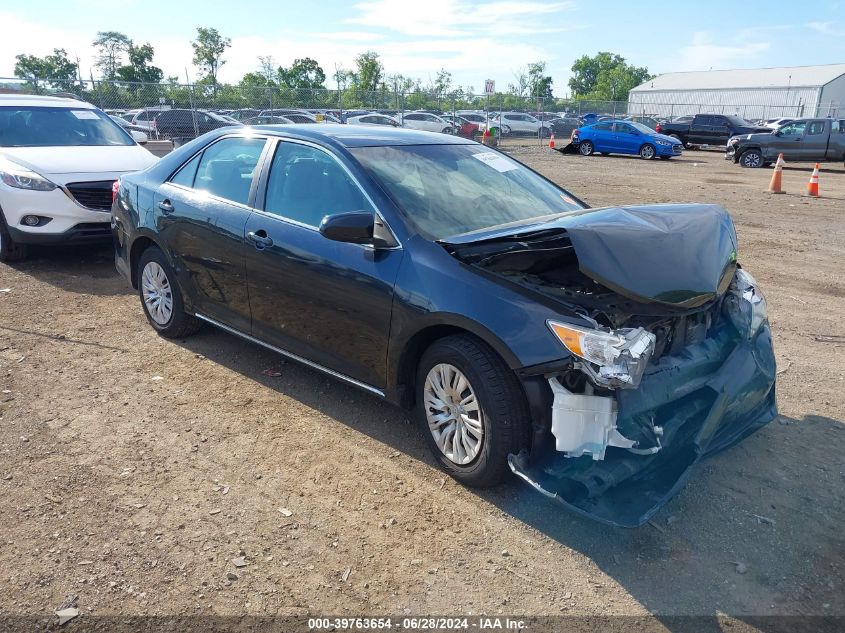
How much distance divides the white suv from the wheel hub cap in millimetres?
5625

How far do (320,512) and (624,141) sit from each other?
1033 inches

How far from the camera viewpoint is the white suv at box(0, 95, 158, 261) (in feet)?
24.4

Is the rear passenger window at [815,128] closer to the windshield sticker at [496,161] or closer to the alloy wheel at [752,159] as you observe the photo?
the alloy wheel at [752,159]

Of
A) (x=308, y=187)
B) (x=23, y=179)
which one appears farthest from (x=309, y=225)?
(x=23, y=179)

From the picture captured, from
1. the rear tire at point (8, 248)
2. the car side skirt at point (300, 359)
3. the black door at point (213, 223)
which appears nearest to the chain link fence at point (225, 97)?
the rear tire at point (8, 248)

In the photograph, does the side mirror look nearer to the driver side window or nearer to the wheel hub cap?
the wheel hub cap

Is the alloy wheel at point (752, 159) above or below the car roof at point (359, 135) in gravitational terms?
below

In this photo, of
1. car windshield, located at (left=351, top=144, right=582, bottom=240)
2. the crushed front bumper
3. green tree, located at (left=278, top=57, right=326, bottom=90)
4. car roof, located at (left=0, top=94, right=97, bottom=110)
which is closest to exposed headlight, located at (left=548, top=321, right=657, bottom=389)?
the crushed front bumper

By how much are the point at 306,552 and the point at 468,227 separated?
193 cm

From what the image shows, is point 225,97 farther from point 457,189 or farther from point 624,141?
point 457,189

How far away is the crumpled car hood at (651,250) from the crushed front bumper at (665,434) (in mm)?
365

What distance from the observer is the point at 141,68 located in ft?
243

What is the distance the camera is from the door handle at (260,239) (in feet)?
14.1

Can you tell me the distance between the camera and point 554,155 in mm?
28141
